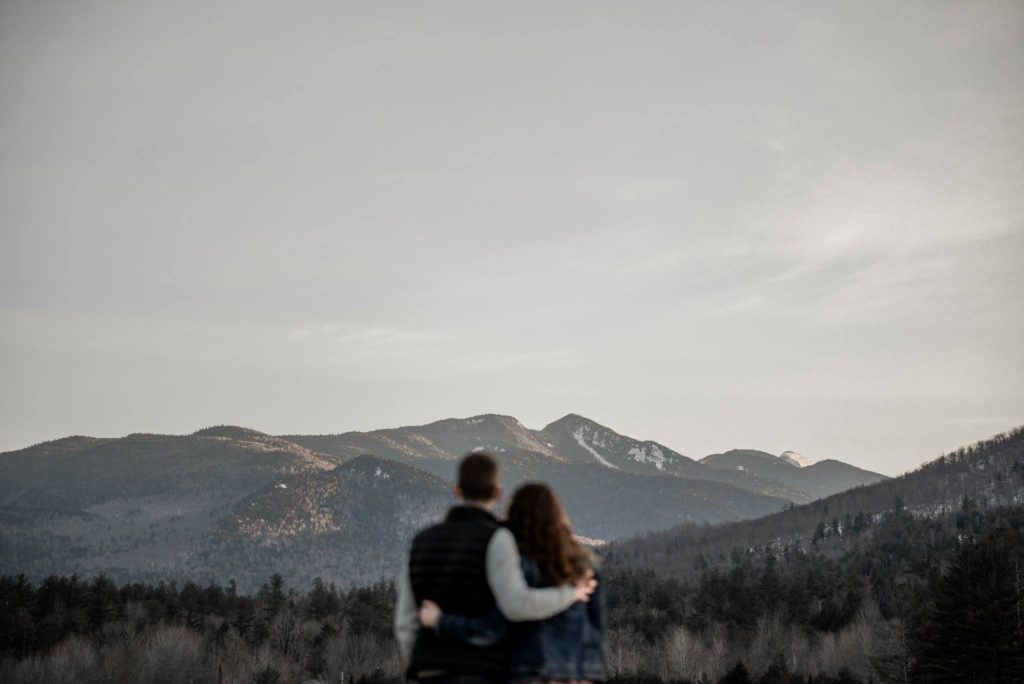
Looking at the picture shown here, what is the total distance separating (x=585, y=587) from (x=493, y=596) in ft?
2.20

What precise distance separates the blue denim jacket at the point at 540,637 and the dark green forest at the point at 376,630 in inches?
3167

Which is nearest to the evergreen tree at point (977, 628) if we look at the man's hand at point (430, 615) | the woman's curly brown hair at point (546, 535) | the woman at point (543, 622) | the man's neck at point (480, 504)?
the woman at point (543, 622)

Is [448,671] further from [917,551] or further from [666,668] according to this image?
[917,551]

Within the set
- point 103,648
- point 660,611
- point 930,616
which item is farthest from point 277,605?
point 930,616

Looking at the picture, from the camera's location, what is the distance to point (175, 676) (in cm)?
11625

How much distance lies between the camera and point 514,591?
8.16m

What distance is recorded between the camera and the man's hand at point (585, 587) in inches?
333

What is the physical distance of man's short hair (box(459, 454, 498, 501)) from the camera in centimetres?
859

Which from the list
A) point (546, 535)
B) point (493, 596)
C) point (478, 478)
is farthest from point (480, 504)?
point (493, 596)

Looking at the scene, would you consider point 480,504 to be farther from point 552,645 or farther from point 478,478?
point 552,645

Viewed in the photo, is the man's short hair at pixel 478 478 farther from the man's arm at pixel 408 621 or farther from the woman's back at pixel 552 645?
the man's arm at pixel 408 621

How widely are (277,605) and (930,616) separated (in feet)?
331

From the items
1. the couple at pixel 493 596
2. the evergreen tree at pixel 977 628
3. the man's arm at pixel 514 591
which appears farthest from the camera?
the evergreen tree at pixel 977 628

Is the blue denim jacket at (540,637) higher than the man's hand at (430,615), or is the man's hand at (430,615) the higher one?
the man's hand at (430,615)
